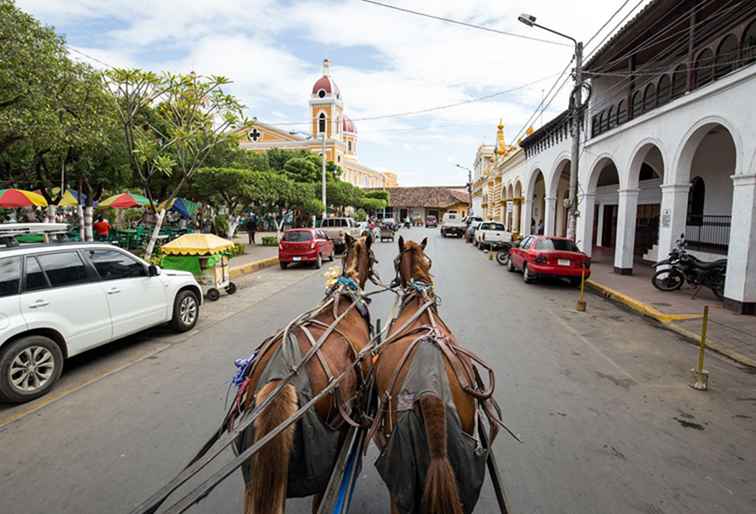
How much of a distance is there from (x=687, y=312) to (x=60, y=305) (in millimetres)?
10857

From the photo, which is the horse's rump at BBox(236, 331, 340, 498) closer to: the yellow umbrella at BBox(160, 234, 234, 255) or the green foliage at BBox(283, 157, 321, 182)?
the yellow umbrella at BBox(160, 234, 234, 255)

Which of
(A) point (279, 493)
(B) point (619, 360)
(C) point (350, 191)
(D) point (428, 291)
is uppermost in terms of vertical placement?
(C) point (350, 191)

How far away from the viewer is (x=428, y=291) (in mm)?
3955

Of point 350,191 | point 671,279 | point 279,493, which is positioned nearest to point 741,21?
point 671,279

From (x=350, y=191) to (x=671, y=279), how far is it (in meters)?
37.5

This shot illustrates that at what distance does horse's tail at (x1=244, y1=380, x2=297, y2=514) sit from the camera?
2.10 metres

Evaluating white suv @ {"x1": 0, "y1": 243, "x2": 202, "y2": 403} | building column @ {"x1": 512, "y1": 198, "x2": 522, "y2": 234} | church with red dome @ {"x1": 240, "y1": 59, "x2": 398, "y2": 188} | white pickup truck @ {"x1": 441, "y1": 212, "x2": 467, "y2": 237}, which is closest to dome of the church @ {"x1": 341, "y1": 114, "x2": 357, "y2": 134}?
church with red dome @ {"x1": 240, "y1": 59, "x2": 398, "y2": 188}

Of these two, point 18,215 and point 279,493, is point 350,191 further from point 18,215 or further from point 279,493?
point 279,493

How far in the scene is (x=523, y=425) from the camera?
4.26 m

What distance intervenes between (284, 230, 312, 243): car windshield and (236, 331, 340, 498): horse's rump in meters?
14.1

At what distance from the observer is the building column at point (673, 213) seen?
11891mm

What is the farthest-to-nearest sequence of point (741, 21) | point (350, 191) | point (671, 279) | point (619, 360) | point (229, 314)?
point (350, 191)
point (671, 279)
point (741, 21)
point (229, 314)
point (619, 360)

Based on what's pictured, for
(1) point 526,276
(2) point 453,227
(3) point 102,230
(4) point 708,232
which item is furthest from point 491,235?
(3) point 102,230

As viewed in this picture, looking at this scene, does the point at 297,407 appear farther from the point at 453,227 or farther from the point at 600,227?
the point at 453,227
